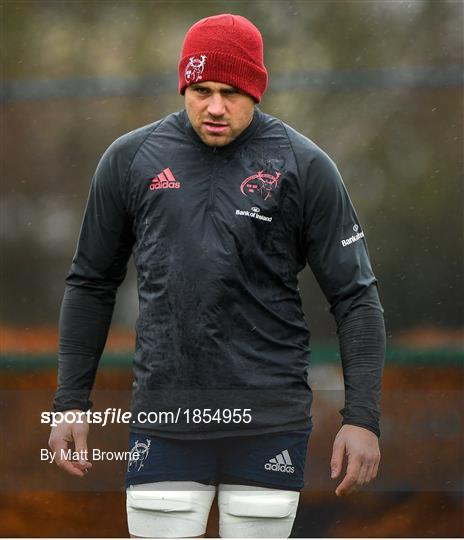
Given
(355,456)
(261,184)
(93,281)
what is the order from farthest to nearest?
(93,281) → (261,184) → (355,456)

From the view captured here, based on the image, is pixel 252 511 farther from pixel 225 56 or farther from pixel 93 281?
pixel 225 56

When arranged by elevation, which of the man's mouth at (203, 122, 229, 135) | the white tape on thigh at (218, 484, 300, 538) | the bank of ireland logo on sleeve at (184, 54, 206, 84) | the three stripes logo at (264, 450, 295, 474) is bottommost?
the white tape on thigh at (218, 484, 300, 538)

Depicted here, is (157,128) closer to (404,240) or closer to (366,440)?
(366,440)

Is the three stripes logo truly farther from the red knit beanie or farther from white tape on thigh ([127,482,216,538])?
the red knit beanie

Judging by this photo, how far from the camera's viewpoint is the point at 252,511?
2.64 meters

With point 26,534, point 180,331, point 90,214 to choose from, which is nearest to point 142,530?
point 180,331

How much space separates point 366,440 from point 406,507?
6.59 feet

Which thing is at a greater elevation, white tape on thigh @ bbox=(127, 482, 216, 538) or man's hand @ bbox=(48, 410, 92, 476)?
man's hand @ bbox=(48, 410, 92, 476)

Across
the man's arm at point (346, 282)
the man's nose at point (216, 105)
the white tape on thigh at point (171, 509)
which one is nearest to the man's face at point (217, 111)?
the man's nose at point (216, 105)

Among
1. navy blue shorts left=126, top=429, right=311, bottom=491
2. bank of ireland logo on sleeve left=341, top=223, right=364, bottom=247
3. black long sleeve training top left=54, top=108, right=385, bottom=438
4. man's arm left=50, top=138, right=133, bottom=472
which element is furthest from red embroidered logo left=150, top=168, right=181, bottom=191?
navy blue shorts left=126, top=429, right=311, bottom=491

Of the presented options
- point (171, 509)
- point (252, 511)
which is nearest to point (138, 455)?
point (171, 509)

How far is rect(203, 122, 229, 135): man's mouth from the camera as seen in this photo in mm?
2707

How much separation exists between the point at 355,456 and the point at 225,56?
40.6 inches

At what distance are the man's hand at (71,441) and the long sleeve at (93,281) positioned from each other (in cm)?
6
